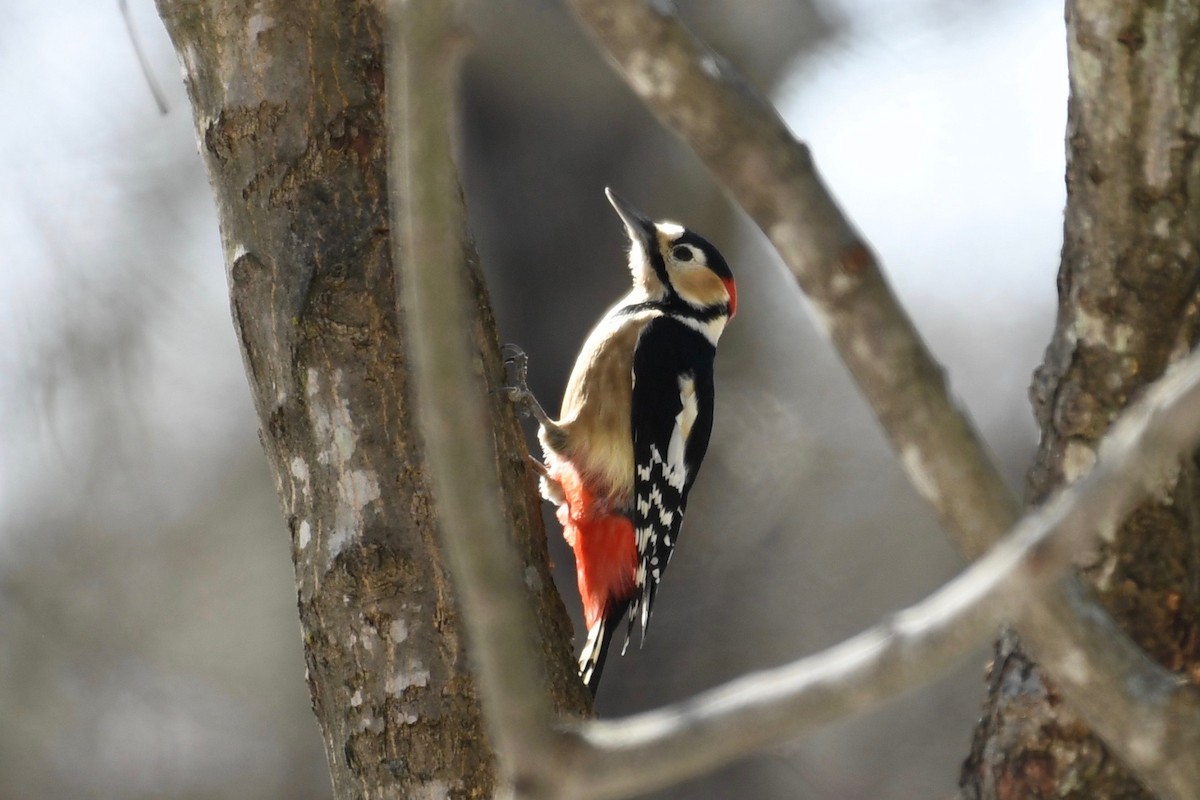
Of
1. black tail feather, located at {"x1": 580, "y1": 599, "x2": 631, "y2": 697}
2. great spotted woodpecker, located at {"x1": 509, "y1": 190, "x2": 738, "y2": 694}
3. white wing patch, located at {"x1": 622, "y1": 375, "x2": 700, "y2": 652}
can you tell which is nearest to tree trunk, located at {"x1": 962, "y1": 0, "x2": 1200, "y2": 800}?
black tail feather, located at {"x1": 580, "y1": 599, "x2": 631, "y2": 697}

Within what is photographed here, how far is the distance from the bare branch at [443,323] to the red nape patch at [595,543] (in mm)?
2555

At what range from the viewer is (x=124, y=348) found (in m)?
5.34

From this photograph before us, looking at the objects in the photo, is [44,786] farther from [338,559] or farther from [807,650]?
[338,559]

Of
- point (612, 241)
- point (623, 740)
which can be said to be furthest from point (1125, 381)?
point (612, 241)

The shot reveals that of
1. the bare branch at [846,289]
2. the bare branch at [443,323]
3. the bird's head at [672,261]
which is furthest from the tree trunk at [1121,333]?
the bird's head at [672,261]

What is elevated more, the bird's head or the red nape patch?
the bird's head

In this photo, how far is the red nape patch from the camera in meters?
3.78

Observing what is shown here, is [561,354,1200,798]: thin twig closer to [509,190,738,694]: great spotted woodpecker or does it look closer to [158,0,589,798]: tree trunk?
[158,0,589,798]: tree trunk

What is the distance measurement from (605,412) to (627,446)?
0.12 m

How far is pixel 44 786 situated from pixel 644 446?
4.16m

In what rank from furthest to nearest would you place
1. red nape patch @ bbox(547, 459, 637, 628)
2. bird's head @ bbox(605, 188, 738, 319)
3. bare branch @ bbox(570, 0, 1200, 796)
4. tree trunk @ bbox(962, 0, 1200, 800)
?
1. bird's head @ bbox(605, 188, 738, 319)
2. red nape patch @ bbox(547, 459, 637, 628)
3. tree trunk @ bbox(962, 0, 1200, 800)
4. bare branch @ bbox(570, 0, 1200, 796)

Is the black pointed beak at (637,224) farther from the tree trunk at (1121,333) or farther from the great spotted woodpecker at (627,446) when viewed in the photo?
the tree trunk at (1121,333)

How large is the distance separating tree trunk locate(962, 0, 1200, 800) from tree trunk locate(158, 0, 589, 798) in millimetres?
779

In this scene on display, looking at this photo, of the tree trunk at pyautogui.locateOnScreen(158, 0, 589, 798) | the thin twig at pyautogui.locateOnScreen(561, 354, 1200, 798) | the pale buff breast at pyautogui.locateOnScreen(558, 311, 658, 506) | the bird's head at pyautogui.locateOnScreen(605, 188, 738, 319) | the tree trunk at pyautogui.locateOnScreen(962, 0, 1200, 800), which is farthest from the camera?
the bird's head at pyautogui.locateOnScreen(605, 188, 738, 319)
